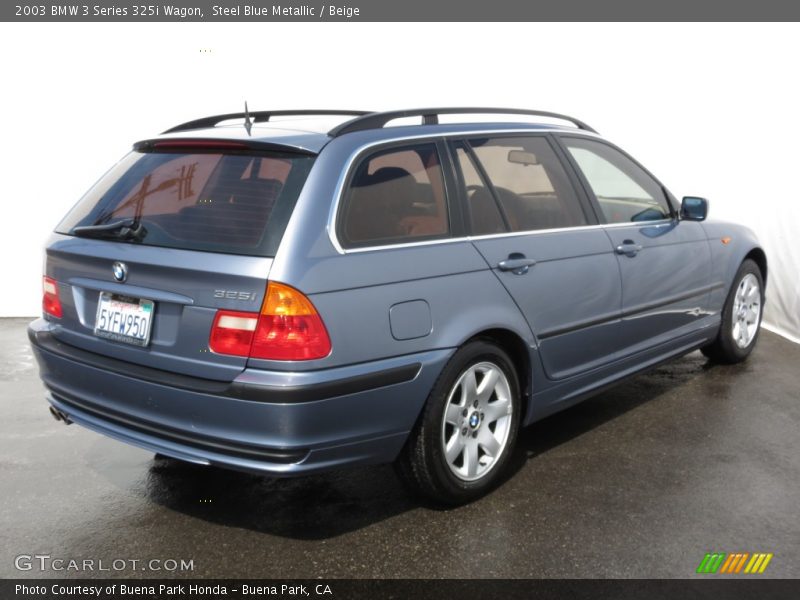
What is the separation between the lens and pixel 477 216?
396 cm

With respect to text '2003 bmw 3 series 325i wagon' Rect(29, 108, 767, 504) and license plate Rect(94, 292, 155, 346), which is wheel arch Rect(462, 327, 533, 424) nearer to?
text '2003 bmw 3 series 325i wagon' Rect(29, 108, 767, 504)

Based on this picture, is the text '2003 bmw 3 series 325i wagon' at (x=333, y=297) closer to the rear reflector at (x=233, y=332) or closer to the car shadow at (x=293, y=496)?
the rear reflector at (x=233, y=332)

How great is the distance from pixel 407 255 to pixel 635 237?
185 centimetres

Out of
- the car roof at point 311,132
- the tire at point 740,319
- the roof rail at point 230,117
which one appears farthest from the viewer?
the tire at point 740,319

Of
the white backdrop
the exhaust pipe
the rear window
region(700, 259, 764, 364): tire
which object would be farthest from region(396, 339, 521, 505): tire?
the white backdrop

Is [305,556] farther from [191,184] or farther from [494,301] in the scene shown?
[191,184]

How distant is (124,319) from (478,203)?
64.8 inches

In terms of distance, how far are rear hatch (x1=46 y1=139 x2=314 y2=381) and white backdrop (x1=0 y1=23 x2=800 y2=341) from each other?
412 centimetres

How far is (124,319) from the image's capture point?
3455 millimetres

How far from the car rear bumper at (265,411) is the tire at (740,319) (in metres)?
3.11

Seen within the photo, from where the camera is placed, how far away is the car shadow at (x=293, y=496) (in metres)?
3.71

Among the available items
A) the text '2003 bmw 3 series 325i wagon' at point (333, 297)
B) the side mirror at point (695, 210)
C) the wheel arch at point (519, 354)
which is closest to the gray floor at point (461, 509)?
the text '2003 bmw 3 series 325i wagon' at point (333, 297)

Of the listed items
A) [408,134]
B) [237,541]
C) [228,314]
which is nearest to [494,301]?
[408,134]
